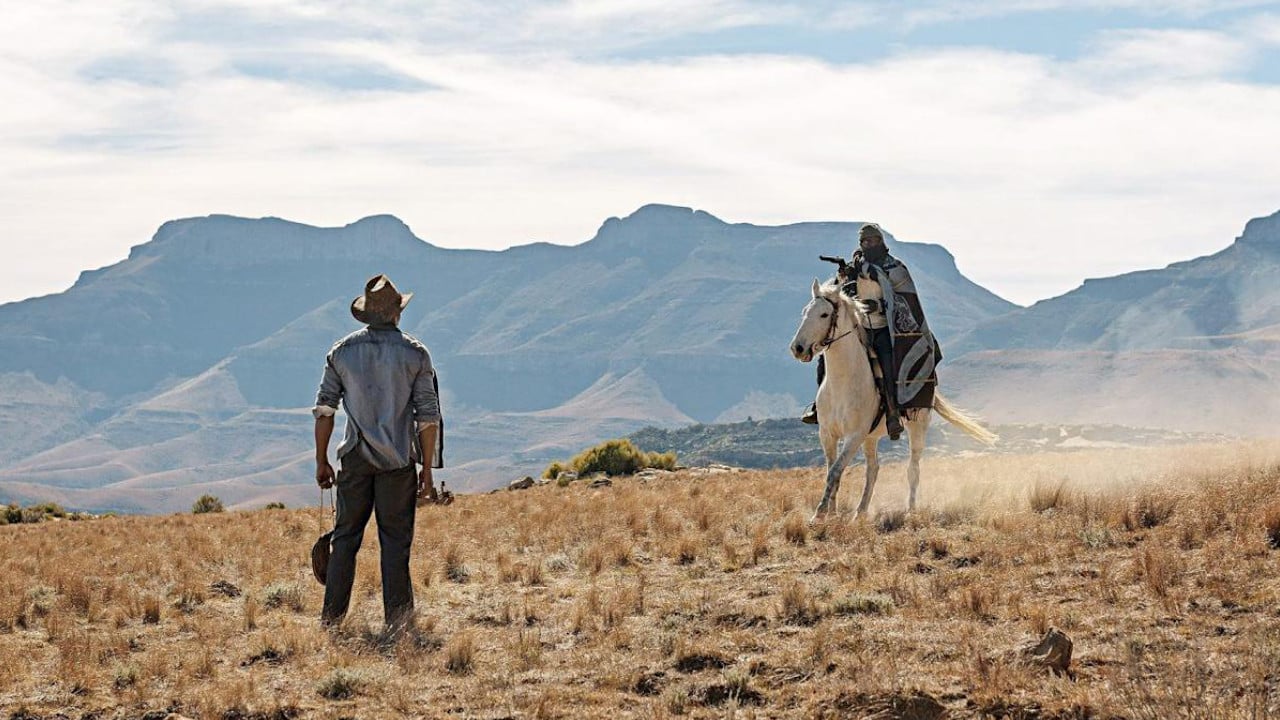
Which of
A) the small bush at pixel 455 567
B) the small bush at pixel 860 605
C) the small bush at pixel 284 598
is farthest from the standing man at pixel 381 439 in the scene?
the small bush at pixel 860 605

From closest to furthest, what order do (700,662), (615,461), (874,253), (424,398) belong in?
(700,662), (424,398), (874,253), (615,461)

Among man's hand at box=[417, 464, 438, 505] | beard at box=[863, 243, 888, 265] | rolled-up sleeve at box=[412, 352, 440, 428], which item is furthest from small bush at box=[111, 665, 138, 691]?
beard at box=[863, 243, 888, 265]

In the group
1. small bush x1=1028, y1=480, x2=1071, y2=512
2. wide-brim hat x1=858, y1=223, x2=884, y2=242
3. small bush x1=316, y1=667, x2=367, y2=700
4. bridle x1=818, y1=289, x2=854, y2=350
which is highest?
wide-brim hat x1=858, y1=223, x2=884, y2=242

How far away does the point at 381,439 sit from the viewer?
10.4m

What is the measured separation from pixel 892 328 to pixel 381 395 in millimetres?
6999

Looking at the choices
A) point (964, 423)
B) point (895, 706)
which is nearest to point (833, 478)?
point (964, 423)

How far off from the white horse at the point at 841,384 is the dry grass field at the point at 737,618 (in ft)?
2.45

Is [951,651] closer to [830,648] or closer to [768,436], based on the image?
[830,648]

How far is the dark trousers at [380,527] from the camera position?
34.4ft

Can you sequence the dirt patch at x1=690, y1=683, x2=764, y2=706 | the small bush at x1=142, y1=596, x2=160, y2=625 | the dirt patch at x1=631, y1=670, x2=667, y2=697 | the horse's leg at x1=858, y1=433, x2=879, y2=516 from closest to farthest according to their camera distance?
the dirt patch at x1=690, y1=683, x2=764, y2=706
the dirt patch at x1=631, y1=670, x2=667, y2=697
the small bush at x1=142, y1=596, x2=160, y2=625
the horse's leg at x1=858, y1=433, x2=879, y2=516

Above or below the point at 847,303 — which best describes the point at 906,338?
below

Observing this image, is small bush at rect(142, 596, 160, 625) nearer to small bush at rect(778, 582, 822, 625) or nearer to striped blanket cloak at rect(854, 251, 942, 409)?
small bush at rect(778, 582, 822, 625)

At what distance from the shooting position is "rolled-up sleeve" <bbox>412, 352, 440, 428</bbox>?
34.8 feet

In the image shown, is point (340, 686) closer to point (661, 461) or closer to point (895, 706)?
point (895, 706)
